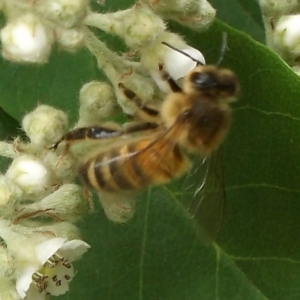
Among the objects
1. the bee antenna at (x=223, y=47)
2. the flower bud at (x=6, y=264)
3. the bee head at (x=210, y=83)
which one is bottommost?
the flower bud at (x=6, y=264)

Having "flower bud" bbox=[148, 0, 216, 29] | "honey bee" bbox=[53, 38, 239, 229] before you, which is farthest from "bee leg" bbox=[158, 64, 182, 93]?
"flower bud" bbox=[148, 0, 216, 29]

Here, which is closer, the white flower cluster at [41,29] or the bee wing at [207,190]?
the white flower cluster at [41,29]

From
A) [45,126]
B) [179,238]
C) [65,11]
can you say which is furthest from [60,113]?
[179,238]

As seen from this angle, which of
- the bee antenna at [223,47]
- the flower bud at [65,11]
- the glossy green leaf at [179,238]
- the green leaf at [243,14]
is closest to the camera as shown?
the flower bud at [65,11]

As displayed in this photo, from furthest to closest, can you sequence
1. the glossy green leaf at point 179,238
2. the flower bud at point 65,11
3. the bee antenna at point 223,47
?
the glossy green leaf at point 179,238 < the bee antenna at point 223,47 < the flower bud at point 65,11

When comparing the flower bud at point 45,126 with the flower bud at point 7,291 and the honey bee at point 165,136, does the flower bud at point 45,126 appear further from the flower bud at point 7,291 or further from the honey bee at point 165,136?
the flower bud at point 7,291

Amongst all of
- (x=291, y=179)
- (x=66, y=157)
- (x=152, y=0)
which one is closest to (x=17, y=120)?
(x=66, y=157)

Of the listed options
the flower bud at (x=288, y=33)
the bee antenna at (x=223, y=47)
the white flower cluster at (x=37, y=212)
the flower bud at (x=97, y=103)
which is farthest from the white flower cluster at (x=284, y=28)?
the white flower cluster at (x=37, y=212)

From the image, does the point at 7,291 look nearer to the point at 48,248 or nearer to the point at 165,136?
the point at 48,248

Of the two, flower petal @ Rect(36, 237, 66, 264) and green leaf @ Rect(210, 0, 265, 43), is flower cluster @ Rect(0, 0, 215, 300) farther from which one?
green leaf @ Rect(210, 0, 265, 43)
